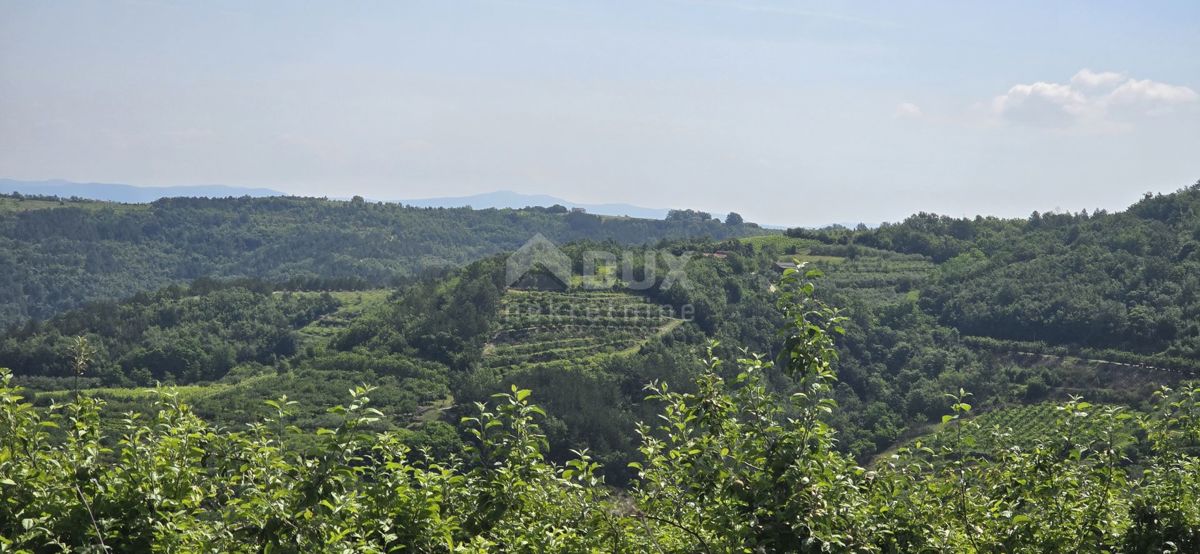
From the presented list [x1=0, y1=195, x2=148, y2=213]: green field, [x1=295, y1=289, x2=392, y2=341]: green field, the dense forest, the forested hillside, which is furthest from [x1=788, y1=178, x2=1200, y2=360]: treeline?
[x1=0, y1=195, x2=148, y2=213]: green field

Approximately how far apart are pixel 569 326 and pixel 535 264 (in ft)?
34.7

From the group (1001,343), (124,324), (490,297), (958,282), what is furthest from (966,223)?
(124,324)

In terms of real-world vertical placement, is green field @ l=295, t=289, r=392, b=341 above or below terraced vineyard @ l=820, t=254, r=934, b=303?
below

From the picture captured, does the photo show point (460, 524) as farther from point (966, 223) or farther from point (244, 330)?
point (966, 223)

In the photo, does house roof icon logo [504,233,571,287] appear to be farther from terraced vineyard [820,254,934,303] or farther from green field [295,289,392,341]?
terraced vineyard [820,254,934,303]

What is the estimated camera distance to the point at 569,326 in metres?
61.2

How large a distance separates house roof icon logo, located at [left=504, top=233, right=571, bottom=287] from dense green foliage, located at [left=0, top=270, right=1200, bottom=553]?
61.2 metres

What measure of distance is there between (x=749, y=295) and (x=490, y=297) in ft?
63.0

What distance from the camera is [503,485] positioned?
6.55 metres

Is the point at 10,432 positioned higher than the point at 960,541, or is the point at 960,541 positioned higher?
the point at 10,432

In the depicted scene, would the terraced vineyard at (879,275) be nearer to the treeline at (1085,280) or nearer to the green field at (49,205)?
the treeline at (1085,280)

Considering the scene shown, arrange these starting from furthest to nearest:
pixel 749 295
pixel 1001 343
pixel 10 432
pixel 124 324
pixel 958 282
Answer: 1. pixel 124 324
2. pixel 958 282
3. pixel 749 295
4. pixel 1001 343
5. pixel 10 432

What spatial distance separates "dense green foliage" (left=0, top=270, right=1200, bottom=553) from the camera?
17.9 feet

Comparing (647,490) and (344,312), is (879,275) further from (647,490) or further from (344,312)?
(647,490)
